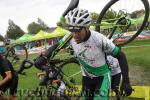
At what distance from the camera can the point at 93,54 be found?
600 centimetres

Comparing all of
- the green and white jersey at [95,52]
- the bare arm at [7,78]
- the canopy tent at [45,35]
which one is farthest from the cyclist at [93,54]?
the canopy tent at [45,35]

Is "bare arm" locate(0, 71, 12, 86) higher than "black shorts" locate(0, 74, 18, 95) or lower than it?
higher

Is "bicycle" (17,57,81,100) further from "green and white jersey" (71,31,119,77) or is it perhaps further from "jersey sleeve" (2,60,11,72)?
"green and white jersey" (71,31,119,77)

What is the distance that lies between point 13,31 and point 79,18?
112331 millimetres

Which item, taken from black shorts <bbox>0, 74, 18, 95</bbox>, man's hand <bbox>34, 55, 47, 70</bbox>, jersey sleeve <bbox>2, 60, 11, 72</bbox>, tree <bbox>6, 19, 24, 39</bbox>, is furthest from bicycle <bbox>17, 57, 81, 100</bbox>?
tree <bbox>6, 19, 24, 39</bbox>

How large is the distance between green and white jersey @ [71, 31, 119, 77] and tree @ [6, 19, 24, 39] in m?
109

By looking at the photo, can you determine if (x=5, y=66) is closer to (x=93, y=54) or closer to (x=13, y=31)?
(x=93, y=54)

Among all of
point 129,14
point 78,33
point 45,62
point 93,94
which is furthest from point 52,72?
point 129,14

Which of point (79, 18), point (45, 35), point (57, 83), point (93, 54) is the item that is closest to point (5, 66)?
point (57, 83)

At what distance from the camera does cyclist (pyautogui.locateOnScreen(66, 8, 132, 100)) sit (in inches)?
221

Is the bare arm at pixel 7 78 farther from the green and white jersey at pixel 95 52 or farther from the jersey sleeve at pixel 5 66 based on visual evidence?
the green and white jersey at pixel 95 52

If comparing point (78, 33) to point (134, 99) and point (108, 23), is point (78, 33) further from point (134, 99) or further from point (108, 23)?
point (134, 99)

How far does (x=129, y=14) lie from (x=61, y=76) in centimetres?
259

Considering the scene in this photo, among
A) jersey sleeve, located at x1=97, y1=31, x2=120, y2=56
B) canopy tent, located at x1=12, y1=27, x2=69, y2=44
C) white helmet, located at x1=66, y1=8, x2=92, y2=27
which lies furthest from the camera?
canopy tent, located at x1=12, y1=27, x2=69, y2=44
